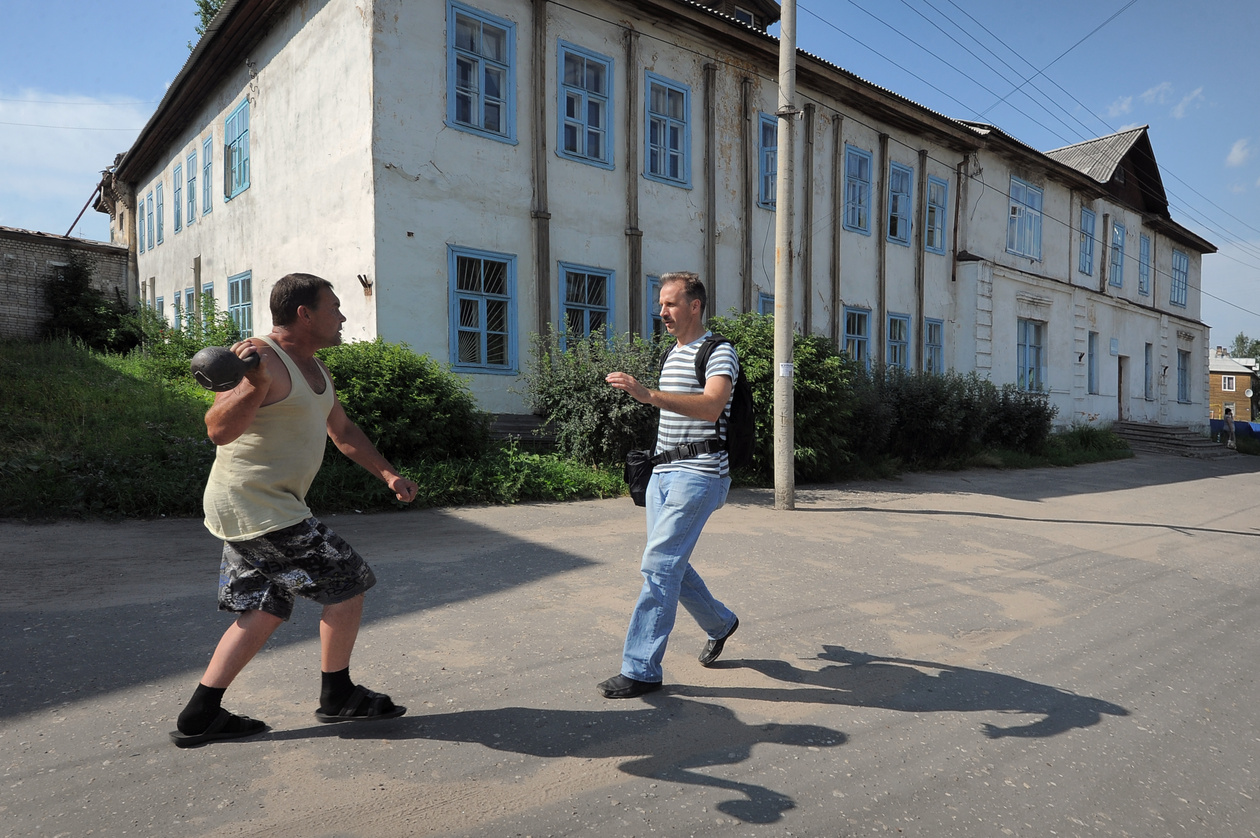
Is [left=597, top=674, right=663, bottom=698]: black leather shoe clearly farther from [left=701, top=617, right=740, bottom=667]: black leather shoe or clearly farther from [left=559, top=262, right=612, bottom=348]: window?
[left=559, top=262, right=612, bottom=348]: window

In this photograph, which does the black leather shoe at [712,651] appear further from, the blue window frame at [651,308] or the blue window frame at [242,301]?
the blue window frame at [242,301]

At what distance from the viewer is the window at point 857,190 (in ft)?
58.0

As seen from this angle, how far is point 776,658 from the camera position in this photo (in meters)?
4.27

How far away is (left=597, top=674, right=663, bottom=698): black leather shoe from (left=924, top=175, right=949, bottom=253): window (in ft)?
60.3

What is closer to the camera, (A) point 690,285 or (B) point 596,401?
(A) point 690,285

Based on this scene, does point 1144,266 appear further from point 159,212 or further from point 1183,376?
point 159,212

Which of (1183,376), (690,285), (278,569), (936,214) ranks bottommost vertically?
(278,569)

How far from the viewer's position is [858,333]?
18391 mm

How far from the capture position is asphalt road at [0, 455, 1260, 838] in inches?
105

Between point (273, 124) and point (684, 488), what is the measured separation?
13.3 m

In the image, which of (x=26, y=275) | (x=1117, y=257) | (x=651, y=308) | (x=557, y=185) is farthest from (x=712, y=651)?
(x=1117, y=257)

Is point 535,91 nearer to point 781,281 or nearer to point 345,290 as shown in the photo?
point 345,290

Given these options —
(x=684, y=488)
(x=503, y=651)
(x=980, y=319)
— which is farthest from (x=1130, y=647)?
(x=980, y=319)

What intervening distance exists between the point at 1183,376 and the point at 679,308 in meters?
36.1
